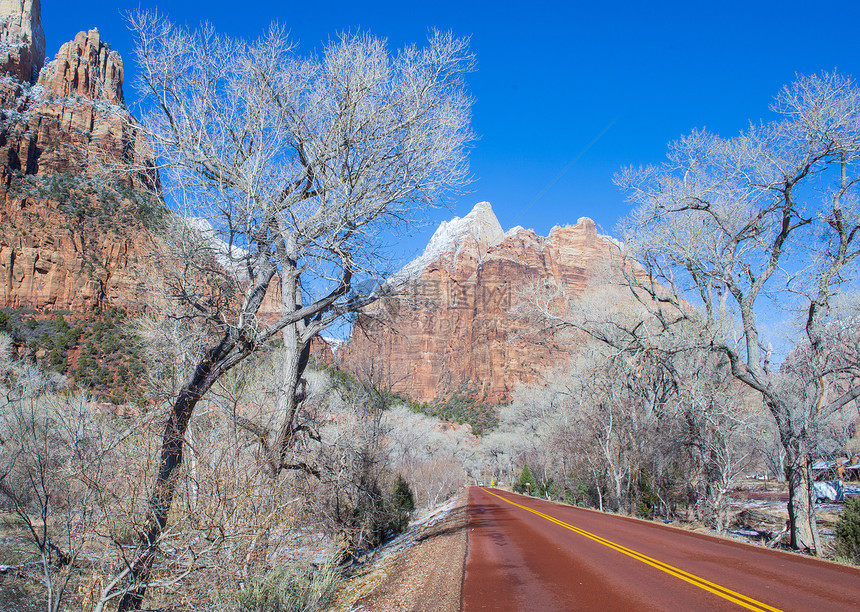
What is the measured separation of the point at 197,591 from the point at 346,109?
256 inches

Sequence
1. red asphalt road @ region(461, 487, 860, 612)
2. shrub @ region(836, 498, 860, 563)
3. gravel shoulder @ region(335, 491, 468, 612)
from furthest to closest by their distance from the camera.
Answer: shrub @ region(836, 498, 860, 563)
gravel shoulder @ region(335, 491, 468, 612)
red asphalt road @ region(461, 487, 860, 612)

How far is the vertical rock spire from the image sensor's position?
2990 inches

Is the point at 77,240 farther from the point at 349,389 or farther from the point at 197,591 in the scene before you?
the point at 197,591

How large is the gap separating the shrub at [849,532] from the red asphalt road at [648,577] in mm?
1912

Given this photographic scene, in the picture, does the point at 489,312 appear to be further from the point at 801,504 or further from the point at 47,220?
the point at 801,504

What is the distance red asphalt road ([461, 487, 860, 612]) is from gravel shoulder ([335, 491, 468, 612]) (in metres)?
0.27

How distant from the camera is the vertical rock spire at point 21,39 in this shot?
2990 inches

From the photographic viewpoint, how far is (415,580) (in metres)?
7.81

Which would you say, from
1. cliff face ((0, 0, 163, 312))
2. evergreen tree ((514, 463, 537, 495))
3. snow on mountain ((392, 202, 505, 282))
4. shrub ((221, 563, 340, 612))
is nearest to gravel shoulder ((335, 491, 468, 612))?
shrub ((221, 563, 340, 612))

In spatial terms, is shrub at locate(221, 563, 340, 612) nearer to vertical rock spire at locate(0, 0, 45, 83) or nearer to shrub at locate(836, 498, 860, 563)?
shrub at locate(836, 498, 860, 563)

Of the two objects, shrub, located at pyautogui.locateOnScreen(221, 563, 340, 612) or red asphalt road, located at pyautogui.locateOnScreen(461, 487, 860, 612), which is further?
shrub, located at pyautogui.locateOnScreen(221, 563, 340, 612)

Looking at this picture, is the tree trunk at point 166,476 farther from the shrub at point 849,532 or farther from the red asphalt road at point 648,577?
the shrub at point 849,532

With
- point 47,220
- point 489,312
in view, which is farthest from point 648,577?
point 489,312

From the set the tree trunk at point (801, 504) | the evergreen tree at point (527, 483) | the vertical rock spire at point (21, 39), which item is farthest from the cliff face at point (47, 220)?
the tree trunk at point (801, 504)
